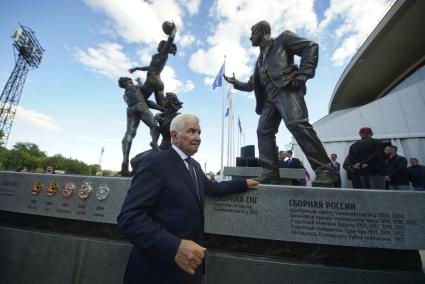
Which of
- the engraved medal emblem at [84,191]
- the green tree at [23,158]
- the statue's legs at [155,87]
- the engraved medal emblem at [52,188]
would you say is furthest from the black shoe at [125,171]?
the green tree at [23,158]

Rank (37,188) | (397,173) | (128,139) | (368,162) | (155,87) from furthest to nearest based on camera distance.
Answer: (155,87) → (397,173) → (128,139) → (368,162) → (37,188)

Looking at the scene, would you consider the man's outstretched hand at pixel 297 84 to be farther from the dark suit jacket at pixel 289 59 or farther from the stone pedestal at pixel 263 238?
the stone pedestal at pixel 263 238

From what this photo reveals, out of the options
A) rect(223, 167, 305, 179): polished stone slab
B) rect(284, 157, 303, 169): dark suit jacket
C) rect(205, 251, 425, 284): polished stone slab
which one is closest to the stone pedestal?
rect(205, 251, 425, 284): polished stone slab

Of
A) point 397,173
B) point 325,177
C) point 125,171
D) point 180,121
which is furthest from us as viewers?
point 397,173

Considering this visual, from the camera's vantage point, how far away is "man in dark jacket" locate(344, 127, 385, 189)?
15.3ft

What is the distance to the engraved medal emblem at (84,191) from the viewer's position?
312 centimetres

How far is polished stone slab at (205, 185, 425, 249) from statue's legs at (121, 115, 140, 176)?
3553 mm

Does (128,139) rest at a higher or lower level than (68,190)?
higher

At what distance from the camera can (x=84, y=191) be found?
10.3 ft

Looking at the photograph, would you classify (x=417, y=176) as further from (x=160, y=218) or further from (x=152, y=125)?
(x=160, y=218)

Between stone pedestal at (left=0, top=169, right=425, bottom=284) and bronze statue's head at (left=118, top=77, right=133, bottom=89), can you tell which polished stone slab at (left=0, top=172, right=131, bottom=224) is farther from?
bronze statue's head at (left=118, top=77, right=133, bottom=89)

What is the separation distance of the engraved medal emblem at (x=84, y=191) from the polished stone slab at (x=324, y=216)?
1766mm

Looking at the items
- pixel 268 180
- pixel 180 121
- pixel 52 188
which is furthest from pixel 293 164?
pixel 52 188

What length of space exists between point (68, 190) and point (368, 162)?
222 inches
